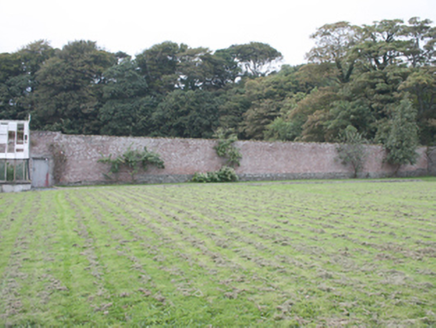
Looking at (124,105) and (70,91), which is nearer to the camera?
(70,91)

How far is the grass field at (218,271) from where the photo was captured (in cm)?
286

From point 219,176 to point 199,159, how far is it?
5.00 ft

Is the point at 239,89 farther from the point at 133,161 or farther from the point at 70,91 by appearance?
the point at 133,161

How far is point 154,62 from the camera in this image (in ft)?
145

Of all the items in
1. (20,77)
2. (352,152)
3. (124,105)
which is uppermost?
(20,77)

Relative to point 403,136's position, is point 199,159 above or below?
below

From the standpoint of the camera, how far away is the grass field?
9.37ft

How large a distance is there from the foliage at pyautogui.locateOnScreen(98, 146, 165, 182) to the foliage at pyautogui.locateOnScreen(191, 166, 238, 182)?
2139 mm

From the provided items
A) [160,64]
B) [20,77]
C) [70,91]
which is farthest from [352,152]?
[20,77]

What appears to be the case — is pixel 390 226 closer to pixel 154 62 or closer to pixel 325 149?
pixel 325 149

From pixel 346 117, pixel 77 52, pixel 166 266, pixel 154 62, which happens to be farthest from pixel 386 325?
pixel 154 62

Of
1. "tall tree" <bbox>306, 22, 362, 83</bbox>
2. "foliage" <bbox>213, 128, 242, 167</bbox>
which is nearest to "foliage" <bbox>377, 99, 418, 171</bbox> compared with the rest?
"tall tree" <bbox>306, 22, 362, 83</bbox>

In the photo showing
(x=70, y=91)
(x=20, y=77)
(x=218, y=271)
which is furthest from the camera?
(x=20, y=77)

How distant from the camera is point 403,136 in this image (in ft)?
83.9
